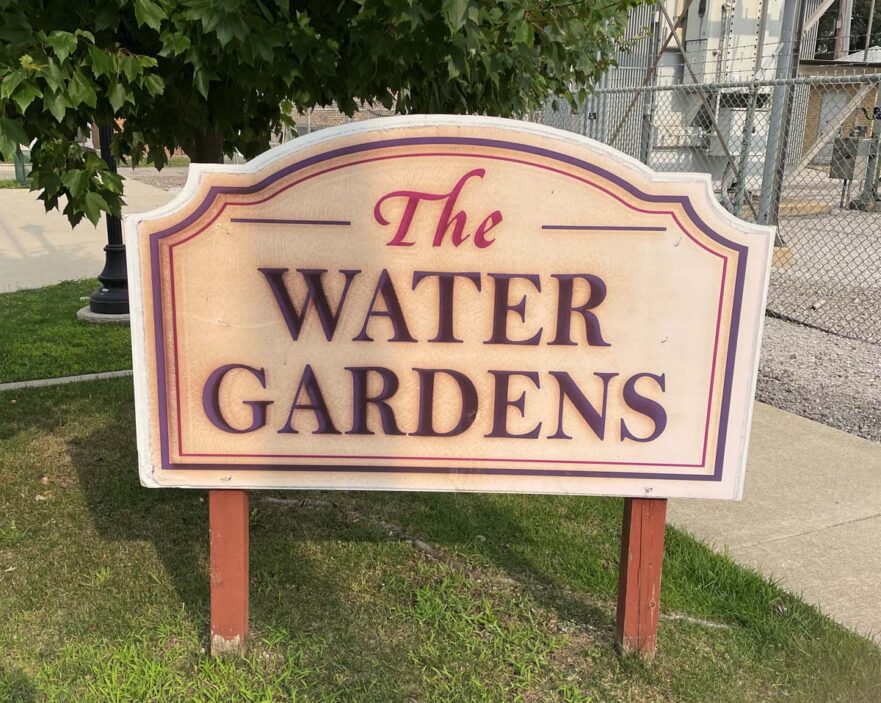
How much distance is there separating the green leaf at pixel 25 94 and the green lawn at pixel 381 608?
5.04ft

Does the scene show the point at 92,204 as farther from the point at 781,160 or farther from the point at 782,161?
the point at 782,161

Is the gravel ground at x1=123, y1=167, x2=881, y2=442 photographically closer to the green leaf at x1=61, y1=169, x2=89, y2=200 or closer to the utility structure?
the utility structure

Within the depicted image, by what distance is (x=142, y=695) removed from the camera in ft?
7.95

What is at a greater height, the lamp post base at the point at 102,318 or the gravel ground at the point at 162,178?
the lamp post base at the point at 102,318

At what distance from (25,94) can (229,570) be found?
135 centimetres

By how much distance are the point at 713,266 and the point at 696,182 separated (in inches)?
8.7

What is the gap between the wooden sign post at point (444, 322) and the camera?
2.24 metres

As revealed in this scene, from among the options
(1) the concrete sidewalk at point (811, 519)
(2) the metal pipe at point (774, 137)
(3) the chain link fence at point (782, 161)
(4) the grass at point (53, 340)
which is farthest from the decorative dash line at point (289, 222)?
(2) the metal pipe at point (774, 137)

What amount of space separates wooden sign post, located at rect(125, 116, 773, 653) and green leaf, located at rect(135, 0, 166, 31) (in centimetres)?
38

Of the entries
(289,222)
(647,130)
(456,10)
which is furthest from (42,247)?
Result: (456,10)

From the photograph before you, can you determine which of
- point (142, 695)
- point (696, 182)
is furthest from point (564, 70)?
point (142, 695)

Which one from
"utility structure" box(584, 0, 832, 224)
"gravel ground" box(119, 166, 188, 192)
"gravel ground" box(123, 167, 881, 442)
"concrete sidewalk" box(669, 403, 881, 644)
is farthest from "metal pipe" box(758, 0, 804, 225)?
"gravel ground" box(119, 166, 188, 192)

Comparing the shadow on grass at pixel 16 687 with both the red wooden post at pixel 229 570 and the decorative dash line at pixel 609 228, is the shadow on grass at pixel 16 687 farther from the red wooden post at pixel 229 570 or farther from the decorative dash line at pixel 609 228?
the decorative dash line at pixel 609 228

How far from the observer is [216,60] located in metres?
2.54
